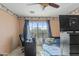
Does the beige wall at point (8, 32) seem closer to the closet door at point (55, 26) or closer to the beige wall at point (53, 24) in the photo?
the beige wall at point (53, 24)

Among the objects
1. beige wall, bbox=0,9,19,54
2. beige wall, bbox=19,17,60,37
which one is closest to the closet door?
beige wall, bbox=19,17,60,37

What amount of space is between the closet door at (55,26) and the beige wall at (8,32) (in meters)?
0.33

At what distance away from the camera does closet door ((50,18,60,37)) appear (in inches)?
40.5

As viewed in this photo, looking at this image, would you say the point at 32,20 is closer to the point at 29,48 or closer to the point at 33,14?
the point at 33,14

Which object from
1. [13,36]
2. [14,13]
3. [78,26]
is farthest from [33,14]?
[78,26]

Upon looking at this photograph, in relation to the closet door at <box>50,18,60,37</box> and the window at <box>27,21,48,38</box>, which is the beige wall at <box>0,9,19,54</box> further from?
the closet door at <box>50,18,60,37</box>

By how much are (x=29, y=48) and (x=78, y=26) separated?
533 millimetres

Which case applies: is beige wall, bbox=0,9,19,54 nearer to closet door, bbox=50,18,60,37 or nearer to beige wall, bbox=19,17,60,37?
beige wall, bbox=19,17,60,37

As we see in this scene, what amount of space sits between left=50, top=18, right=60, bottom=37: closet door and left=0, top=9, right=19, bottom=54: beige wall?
12.9 inches

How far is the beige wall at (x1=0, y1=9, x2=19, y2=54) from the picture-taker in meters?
1.11

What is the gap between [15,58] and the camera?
602 mm

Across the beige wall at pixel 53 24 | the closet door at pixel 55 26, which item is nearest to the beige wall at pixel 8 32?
the beige wall at pixel 53 24

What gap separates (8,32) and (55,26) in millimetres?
490

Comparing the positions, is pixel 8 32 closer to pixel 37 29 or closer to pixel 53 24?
pixel 37 29
